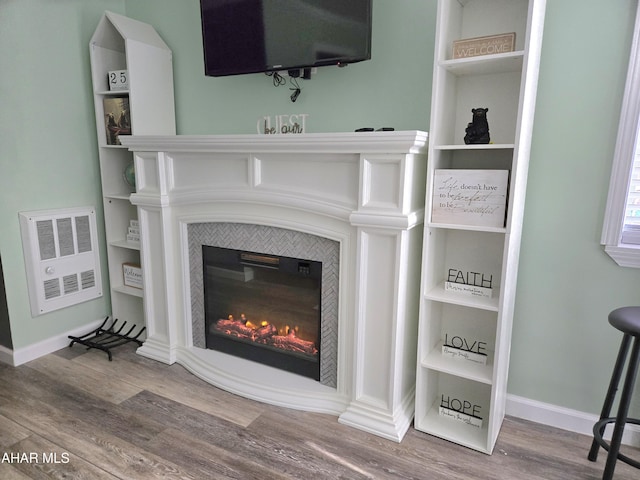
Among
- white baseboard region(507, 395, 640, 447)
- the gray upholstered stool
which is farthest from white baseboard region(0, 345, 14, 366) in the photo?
the gray upholstered stool

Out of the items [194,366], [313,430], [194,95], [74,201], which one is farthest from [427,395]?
[74,201]

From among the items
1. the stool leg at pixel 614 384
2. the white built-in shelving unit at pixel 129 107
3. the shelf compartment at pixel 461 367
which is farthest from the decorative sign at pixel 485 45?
the white built-in shelving unit at pixel 129 107

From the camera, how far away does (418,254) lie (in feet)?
6.69

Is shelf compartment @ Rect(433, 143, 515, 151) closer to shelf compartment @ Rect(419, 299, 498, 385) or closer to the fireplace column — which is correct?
the fireplace column

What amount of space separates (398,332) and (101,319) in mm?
2246

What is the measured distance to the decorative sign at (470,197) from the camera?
5.72 feet

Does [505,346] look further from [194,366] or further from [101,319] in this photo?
[101,319]

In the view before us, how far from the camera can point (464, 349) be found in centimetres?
208

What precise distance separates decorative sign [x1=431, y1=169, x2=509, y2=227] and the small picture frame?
2.03 metres

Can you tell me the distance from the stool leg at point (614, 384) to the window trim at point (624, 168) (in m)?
0.35

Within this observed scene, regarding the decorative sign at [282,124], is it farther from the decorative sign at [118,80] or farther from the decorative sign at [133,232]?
the decorative sign at [133,232]

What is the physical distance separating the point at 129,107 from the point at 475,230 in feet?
7.26

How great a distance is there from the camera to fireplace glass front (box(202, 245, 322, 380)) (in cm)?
→ 231

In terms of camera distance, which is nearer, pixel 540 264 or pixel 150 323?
pixel 540 264
